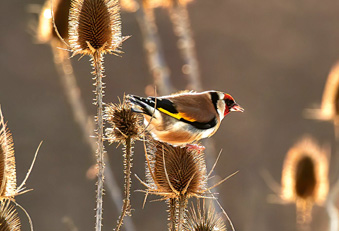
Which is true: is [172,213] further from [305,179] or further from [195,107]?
[305,179]

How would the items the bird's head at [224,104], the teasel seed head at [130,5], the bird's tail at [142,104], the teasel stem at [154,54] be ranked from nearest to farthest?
the bird's tail at [142,104], the bird's head at [224,104], the teasel stem at [154,54], the teasel seed head at [130,5]

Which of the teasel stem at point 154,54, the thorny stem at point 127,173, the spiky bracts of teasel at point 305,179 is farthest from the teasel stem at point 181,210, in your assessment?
the teasel stem at point 154,54

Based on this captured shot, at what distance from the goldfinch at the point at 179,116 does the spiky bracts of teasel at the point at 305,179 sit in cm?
81

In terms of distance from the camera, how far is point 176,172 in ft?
5.55

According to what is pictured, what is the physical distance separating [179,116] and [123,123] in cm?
35

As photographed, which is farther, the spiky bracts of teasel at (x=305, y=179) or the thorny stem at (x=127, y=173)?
the spiky bracts of teasel at (x=305, y=179)

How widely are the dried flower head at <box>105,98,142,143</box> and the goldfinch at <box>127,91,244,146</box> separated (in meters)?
0.05

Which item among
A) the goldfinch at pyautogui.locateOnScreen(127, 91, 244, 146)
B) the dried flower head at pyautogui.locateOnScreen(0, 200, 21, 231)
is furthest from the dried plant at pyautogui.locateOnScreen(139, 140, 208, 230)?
the dried flower head at pyautogui.locateOnScreen(0, 200, 21, 231)

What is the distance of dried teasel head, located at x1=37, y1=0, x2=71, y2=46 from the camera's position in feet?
9.41

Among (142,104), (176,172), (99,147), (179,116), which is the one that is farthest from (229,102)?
(99,147)

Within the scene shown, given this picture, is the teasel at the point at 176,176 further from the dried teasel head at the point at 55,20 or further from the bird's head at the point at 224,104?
the dried teasel head at the point at 55,20

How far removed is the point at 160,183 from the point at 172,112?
0.36m

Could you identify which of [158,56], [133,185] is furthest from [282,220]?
[158,56]

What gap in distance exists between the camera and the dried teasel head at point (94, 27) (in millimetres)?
1646
